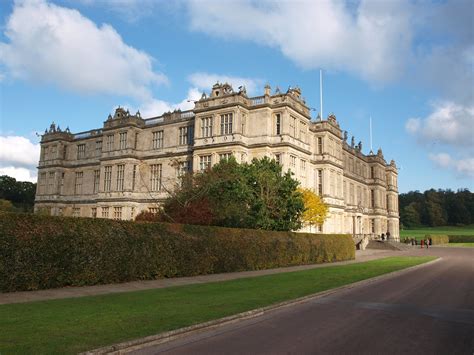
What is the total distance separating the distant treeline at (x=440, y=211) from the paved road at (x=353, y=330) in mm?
136390

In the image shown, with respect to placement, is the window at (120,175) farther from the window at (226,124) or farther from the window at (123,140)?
the window at (226,124)

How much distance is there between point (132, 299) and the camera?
1295cm

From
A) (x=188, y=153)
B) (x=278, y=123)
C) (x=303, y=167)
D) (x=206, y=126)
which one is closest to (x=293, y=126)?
(x=278, y=123)

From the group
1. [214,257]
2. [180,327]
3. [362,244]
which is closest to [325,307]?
[180,327]

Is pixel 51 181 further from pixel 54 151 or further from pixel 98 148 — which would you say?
pixel 98 148

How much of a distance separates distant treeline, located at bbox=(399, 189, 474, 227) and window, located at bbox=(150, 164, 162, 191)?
366ft

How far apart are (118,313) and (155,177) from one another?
42.4 m

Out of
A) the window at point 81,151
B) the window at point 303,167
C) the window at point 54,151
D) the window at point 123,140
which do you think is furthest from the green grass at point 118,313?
the window at point 54,151

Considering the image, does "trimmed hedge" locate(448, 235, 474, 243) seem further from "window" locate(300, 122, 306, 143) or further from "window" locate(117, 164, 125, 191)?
"window" locate(117, 164, 125, 191)

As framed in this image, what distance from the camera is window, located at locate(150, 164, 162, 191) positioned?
5159 cm

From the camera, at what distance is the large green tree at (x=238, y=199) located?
93.9 ft

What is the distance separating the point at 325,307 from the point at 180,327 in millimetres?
5489

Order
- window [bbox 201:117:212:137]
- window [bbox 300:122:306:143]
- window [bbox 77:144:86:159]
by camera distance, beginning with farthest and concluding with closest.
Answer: window [bbox 77:144:86:159], window [bbox 300:122:306:143], window [bbox 201:117:212:137]

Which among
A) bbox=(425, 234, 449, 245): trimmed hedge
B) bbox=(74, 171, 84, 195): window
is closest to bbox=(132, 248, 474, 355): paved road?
bbox=(74, 171, 84, 195): window
